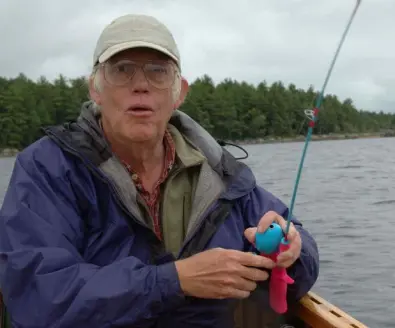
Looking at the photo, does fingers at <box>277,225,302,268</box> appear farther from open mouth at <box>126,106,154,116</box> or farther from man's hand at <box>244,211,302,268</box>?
open mouth at <box>126,106,154,116</box>

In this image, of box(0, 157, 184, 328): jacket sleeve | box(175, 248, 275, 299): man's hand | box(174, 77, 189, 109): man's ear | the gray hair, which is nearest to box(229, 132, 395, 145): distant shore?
box(174, 77, 189, 109): man's ear

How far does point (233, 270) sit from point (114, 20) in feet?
4.35

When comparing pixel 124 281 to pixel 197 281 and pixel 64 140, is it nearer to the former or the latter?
pixel 197 281

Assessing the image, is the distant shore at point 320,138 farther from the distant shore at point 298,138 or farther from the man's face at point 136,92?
the man's face at point 136,92

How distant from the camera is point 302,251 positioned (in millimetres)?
3156

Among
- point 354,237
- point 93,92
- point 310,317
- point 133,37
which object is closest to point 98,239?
point 93,92

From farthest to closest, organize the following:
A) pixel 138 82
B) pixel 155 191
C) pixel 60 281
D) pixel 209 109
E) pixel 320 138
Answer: pixel 320 138 < pixel 209 109 < pixel 155 191 < pixel 138 82 < pixel 60 281

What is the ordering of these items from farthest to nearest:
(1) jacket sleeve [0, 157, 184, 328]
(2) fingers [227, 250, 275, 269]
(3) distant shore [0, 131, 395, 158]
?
(3) distant shore [0, 131, 395, 158]
(2) fingers [227, 250, 275, 269]
(1) jacket sleeve [0, 157, 184, 328]

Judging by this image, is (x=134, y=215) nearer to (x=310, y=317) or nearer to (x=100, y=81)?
(x=100, y=81)

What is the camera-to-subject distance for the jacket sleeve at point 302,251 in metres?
3.15

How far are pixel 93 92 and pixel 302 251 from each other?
1.31 metres

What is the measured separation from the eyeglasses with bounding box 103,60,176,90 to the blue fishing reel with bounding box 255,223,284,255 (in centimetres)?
86

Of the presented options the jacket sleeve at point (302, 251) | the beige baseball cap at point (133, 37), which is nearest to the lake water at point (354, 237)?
the jacket sleeve at point (302, 251)

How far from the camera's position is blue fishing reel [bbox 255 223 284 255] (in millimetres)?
2844
